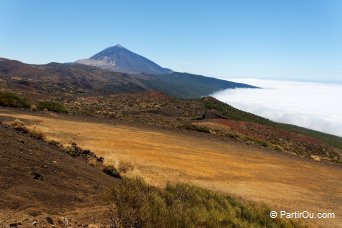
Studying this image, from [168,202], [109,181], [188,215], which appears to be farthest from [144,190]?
[109,181]

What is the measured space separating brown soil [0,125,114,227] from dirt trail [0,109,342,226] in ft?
11.8

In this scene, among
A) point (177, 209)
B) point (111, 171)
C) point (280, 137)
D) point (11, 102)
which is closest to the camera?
point (177, 209)

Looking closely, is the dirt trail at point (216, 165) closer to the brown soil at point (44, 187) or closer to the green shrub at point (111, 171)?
the green shrub at point (111, 171)

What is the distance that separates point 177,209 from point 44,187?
3700 mm

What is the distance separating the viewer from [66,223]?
8.02 meters

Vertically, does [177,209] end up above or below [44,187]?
above

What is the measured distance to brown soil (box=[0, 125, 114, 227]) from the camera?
8.30m

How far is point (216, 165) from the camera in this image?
2084cm

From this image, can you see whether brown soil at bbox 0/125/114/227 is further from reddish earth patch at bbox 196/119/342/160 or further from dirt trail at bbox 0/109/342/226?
reddish earth patch at bbox 196/119/342/160

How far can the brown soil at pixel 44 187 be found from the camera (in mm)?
8305

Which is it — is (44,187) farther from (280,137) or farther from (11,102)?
(280,137)

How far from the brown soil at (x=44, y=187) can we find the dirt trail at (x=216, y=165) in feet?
11.8

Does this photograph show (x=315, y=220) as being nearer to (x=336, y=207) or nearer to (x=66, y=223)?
(x=336, y=207)

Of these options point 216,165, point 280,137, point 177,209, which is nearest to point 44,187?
point 177,209
